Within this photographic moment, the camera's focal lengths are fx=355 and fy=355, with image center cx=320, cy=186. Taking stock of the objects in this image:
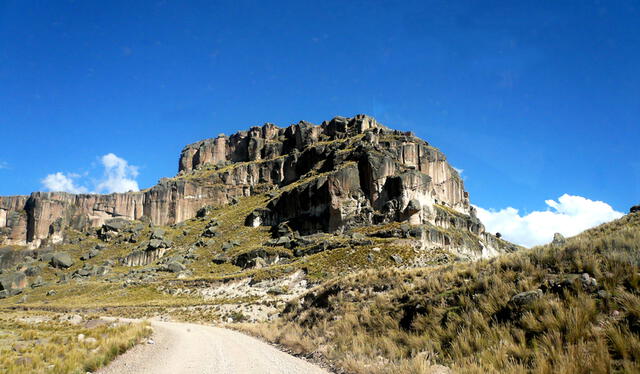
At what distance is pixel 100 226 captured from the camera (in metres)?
107

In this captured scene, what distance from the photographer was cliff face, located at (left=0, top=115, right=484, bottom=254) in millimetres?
67000

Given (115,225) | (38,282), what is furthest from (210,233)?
(115,225)

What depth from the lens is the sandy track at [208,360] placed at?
30.2ft

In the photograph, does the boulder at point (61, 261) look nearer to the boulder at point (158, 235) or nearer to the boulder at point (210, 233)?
the boulder at point (158, 235)

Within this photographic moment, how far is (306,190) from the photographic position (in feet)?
252

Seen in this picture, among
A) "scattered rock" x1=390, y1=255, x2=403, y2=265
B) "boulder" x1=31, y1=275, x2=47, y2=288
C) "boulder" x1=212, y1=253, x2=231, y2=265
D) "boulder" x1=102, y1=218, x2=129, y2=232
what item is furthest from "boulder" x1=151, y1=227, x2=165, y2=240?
"scattered rock" x1=390, y1=255, x2=403, y2=265

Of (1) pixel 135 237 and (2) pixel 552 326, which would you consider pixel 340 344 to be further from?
(1) pixel 135 237

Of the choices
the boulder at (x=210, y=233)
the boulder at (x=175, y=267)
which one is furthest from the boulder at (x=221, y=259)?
the boulder at (x=210, y=233)

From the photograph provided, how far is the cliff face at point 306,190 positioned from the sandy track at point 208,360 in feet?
169

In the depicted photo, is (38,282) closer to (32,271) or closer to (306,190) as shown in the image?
(32,271)

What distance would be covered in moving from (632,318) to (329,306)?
11253 mm

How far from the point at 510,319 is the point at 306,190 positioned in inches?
2717

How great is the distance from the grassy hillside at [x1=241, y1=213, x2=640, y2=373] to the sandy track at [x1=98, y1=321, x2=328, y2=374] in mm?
1236

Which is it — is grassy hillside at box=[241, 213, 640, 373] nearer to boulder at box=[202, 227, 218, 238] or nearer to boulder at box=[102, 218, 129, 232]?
boulder at box=[202, 227, 218, 238]
